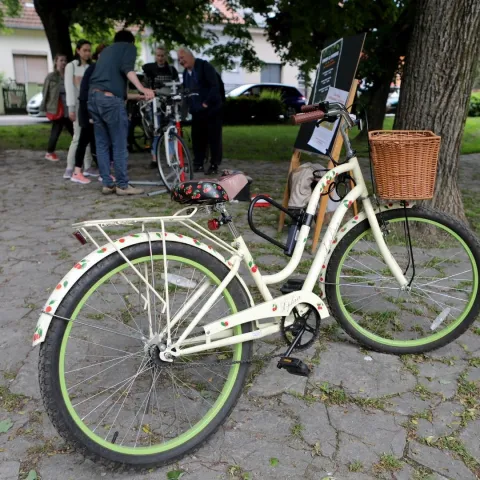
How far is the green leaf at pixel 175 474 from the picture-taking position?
2.21 meters

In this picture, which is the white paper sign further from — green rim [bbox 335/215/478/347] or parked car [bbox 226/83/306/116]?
parked car [bbox 226/83/306/116]

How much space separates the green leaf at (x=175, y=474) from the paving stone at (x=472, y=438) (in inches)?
49.6

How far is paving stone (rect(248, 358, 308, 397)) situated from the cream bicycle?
202 mm

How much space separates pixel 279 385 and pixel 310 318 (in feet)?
Answer: 1.28

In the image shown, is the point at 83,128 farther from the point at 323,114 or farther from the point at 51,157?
the point at 323,114

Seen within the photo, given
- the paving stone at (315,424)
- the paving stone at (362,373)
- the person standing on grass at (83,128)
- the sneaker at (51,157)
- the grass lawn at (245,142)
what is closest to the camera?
the paving stone at (315,424)

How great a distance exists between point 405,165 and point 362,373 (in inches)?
45.0

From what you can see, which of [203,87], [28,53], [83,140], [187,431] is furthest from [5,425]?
[28,53]

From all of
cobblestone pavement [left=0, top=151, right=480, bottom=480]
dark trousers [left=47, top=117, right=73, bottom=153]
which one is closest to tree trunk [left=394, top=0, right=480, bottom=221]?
cobblestone pavement [left=0, top=151, right=480, bottom=480]

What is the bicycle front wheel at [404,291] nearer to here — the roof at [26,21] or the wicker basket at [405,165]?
the wicker basket at [405,165]

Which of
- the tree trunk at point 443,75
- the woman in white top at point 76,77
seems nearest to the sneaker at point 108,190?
the woman in white top at point 76,77

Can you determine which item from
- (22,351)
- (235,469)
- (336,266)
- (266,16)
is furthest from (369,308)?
(266,16)

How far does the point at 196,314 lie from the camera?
2.37 m

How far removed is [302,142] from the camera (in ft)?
16.6
